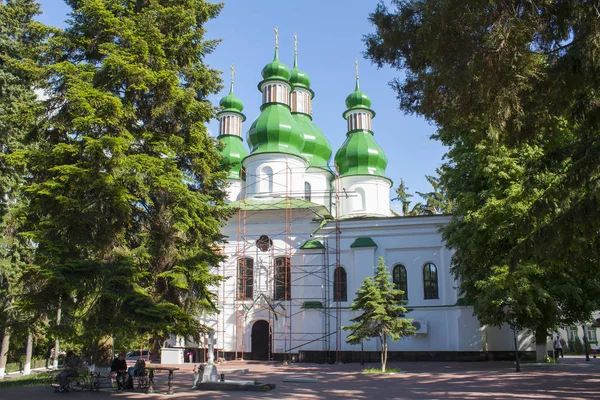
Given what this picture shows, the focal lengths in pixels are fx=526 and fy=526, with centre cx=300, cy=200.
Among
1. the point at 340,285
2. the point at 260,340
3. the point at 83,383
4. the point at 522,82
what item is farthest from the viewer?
the point at 260,340

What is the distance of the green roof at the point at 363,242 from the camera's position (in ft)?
97.0

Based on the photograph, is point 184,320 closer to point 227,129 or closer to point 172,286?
point 172,286

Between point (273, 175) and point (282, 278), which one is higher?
point (273, 175)

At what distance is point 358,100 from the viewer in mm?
40031

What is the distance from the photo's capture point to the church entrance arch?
3027 centimetres

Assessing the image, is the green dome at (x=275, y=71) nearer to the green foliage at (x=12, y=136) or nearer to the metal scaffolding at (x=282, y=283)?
the metal scaffolding at (x=282, y=283)

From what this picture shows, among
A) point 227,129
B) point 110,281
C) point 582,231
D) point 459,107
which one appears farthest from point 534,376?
point 227,129

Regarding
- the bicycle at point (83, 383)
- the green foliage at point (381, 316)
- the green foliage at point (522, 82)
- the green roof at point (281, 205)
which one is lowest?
the bicycle at point (83, 383)

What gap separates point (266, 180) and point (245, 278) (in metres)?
6.56

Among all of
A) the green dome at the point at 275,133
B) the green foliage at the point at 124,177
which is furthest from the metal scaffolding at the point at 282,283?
the green foliage at the point at 124,177

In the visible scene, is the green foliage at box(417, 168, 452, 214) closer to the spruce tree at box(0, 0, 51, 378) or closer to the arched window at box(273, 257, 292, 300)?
the arched window at box(273, 257, 292, 300)

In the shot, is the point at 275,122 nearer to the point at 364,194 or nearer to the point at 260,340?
the point at 364,194

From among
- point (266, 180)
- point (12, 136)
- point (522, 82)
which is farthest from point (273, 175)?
point (522, 82)

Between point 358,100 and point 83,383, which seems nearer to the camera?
point 83,383
